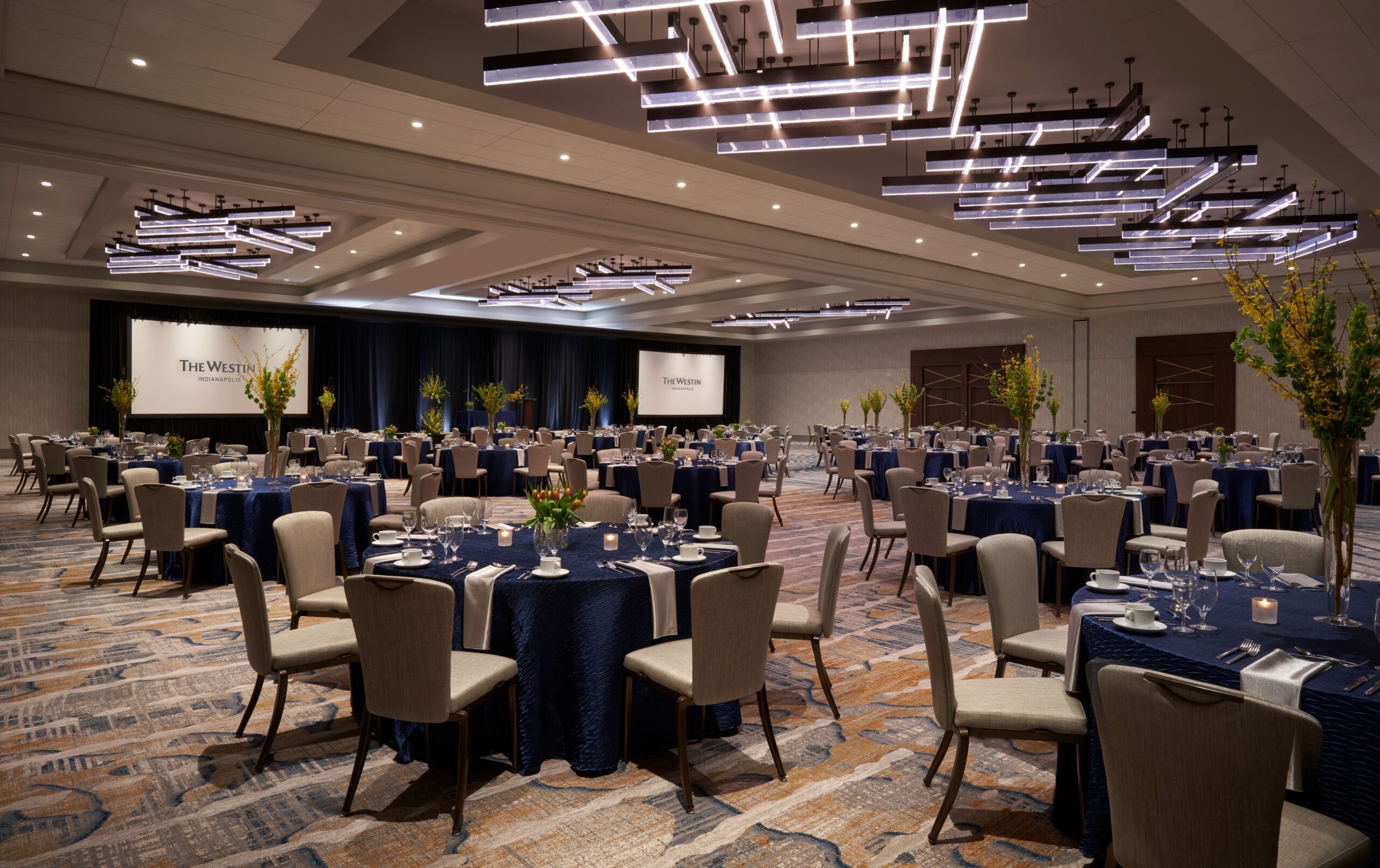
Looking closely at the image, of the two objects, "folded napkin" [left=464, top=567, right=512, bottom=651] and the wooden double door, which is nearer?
"folded napkin" [left=464, top=567, right=512, bottom=651]

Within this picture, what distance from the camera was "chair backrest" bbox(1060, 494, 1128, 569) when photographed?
545 cm

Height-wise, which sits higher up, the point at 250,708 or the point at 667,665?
the point at 667,665

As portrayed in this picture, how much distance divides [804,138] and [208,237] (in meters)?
9.39

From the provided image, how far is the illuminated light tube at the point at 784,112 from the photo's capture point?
5609 millimetres

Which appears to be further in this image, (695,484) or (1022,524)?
(695,484)

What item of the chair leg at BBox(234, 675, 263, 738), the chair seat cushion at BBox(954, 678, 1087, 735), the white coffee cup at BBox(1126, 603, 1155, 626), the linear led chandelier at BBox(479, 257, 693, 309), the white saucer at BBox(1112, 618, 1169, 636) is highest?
the linear led chandelier at BBox(479, 257, 693, 309)

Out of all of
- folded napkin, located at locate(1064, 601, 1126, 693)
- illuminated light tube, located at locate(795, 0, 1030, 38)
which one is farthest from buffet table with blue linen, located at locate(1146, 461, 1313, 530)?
folded napkin, located at locate(1064, 601, 1126, 693)

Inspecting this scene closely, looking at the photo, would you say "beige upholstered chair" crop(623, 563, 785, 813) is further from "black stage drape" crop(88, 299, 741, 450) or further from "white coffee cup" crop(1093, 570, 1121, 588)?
"black stage drape" crop(88, 299, 741, 450)

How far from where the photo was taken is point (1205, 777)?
1.85 meters

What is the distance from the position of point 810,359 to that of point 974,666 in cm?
2271

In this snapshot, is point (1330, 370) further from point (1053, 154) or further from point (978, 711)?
point (1053, 154)

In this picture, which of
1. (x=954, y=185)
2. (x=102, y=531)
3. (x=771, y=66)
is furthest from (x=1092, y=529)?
(x=102, y=531)

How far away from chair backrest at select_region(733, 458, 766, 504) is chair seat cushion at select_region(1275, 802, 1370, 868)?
6.68 metres

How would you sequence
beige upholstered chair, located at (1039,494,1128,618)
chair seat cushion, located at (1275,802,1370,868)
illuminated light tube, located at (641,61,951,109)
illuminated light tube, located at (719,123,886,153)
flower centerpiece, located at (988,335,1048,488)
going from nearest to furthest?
chair seat cushion, located at (1275,802,1370,868), illuminated light tube, located at (641,61,951,109), beige upholstered chair, located at (1039,494,1128,618), illuminated light tube, located at (719,123,886,153), flower centerpiece, located at (988,335,1048,488)
